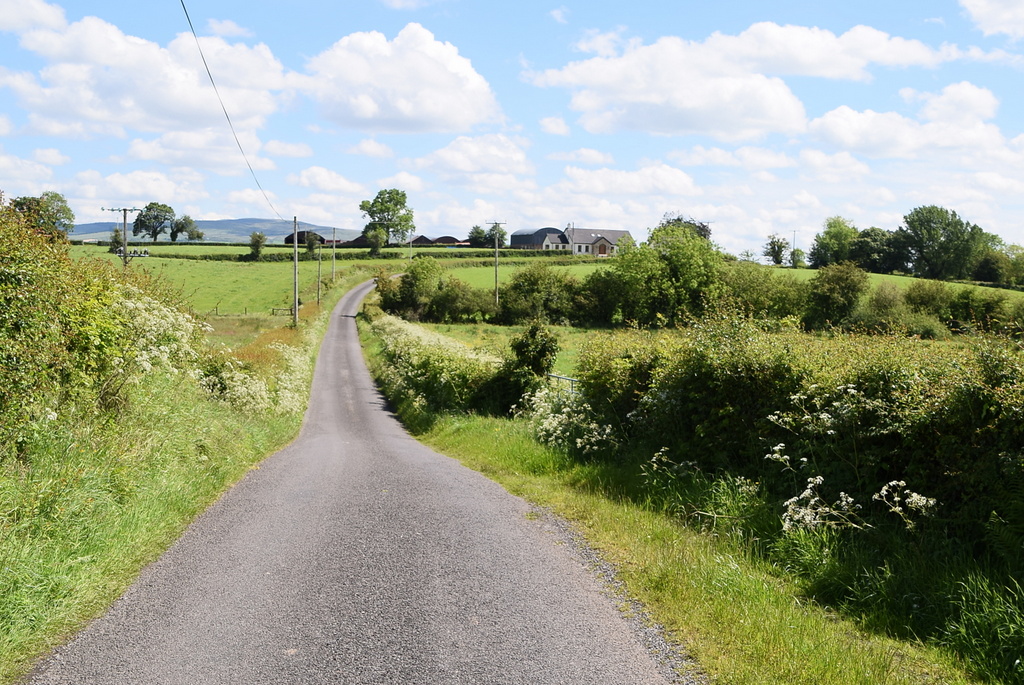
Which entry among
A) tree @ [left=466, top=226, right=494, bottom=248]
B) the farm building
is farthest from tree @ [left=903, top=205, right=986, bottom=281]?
tree @ [left=466, top=226, right=494, bottom=248]

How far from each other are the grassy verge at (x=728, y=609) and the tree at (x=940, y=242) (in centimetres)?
10334

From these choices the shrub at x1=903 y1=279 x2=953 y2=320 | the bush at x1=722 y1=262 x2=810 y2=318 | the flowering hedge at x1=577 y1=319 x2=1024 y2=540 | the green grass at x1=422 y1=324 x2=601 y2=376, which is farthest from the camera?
the bush at x1=722 y1=262 x2=810 y2=318

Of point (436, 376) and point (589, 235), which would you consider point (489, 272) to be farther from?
point (436, 376)

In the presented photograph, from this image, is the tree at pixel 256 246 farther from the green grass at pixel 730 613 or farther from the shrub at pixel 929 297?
the green grass at pixel 730 613

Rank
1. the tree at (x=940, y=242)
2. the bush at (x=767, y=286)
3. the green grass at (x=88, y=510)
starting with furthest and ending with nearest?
1. the tree at (x=940, y=242)
2. the bush at (x=767, y=286)
3. the green grass at (x=88, y=510)

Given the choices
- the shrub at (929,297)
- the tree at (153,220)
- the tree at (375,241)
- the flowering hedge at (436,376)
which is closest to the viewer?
the flowering hedge at (436,376)

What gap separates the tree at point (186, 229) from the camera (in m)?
150

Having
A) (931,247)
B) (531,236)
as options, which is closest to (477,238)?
(531,236)

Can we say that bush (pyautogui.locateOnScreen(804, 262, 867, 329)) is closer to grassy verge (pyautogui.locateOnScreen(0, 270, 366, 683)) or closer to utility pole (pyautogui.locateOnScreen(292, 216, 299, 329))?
utility pole (pyautogui.locateOnScreen(292, 216, 299, 329))

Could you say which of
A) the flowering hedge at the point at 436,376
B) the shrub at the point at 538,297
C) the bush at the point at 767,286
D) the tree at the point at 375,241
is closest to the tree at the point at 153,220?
the tree at the point at 375,241

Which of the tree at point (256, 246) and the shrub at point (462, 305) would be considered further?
the tree at point (256, 246)

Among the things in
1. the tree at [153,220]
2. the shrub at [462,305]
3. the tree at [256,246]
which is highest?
the tree at [153,220]

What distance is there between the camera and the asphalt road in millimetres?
4855

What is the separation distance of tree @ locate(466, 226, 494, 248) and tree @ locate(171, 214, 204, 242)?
57.4m
